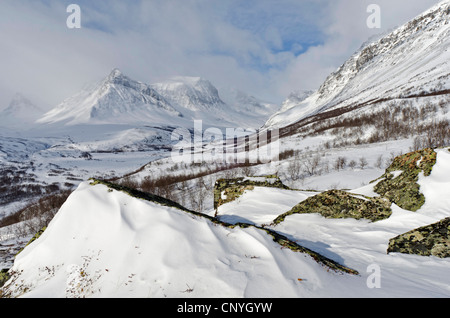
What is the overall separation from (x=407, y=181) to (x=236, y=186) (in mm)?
9061

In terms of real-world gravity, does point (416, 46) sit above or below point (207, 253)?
above

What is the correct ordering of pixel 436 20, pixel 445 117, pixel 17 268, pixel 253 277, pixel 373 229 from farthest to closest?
1. pixel 436 20
2. pixel 445 117
3. pixel 373 229
4. pixel 17 268
5. pixel 253 277

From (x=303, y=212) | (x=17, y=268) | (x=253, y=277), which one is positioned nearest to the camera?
(x=253, y=277)

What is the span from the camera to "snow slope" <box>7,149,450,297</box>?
3.59m

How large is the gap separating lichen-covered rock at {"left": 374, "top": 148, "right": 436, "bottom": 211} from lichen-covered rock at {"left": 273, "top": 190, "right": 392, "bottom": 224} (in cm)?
84

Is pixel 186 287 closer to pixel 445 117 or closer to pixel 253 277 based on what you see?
pixel 253 277

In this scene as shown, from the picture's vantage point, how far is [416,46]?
497 ft

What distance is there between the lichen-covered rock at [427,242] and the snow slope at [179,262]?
0.81 feet

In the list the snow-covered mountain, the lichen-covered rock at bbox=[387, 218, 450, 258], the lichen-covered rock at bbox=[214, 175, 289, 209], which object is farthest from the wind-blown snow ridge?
the snow-covered mountain

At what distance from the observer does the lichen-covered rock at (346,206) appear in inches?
316

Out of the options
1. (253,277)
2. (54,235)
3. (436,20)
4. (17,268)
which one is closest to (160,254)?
(253,277)

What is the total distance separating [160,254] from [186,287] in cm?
91

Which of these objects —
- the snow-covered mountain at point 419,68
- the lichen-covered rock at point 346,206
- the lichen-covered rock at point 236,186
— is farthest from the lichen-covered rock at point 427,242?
the snow-covered mountain at point 419,68
